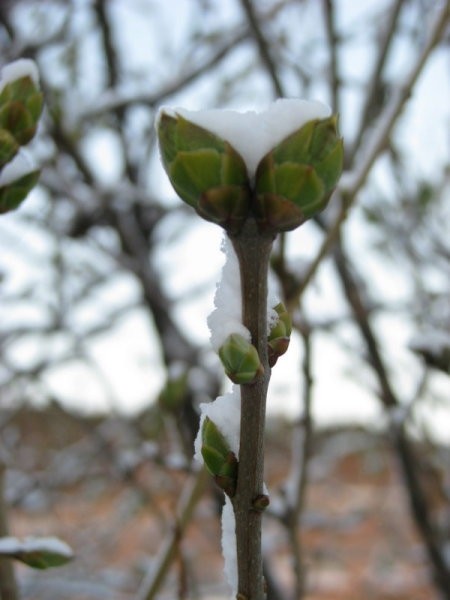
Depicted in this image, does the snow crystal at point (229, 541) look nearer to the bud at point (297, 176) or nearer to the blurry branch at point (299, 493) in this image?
the bud at point (297, 176)

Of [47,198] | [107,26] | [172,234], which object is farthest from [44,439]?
[107,26]

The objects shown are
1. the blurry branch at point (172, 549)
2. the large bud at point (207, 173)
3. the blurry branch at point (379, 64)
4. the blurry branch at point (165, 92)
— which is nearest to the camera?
the large bud at point (207, 173)

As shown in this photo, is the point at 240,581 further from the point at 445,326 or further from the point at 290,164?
the point at 445,326

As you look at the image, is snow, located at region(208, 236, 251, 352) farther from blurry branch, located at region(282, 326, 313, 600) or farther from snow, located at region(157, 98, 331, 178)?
blurry branch, located at region(282, 326, 313, 600)

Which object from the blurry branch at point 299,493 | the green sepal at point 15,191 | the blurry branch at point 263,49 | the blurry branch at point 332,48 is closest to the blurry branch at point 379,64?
the blurry branch at point 332,48

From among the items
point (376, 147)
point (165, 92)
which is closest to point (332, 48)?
point (376, 147)

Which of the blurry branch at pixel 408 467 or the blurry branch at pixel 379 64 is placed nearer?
the blurry branch at pixel 379 64
